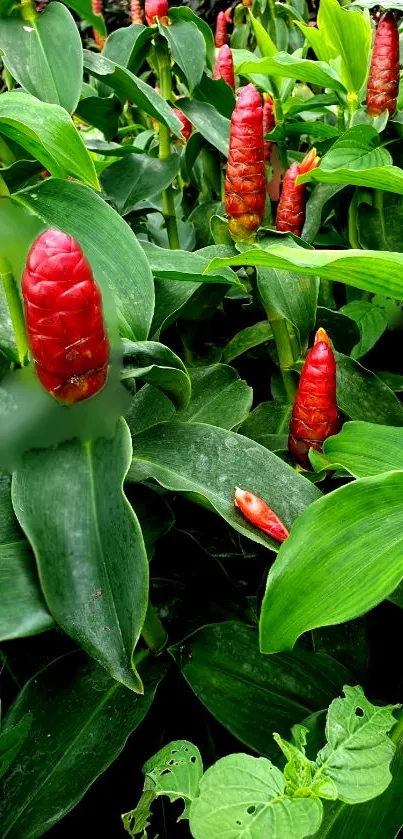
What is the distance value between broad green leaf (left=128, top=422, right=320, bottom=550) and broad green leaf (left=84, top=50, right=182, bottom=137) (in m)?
0.63

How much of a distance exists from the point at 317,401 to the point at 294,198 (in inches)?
17.2

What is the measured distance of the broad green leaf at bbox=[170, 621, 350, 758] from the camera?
82cm

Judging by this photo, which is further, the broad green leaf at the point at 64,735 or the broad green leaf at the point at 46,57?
the broad green leaf at the point at 46,57

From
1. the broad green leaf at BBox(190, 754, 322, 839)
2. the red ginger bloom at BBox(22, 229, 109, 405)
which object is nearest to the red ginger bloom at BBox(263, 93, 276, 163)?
the red ginger bloom at BBox(22, 229, 109, 405)

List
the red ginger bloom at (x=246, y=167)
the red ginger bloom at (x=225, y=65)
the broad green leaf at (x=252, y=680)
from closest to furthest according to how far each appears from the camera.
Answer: the broad green leaf at (x=252, y=680) → the red ginger bloom at (x=246, y=167) → the red ginger bloom at (x=225, y=65)

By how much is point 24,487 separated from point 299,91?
6.72 feet

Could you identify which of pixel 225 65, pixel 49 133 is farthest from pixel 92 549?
pixel 225 65

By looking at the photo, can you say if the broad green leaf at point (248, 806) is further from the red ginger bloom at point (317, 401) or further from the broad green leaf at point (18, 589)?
the red ginger bloom at point (317, 401)

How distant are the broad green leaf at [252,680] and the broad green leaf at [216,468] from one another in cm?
20

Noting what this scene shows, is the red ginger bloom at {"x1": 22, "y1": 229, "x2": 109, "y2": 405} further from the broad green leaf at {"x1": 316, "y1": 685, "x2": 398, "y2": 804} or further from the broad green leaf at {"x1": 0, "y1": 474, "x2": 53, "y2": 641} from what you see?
the broad green leaf at {"x1": 316, "y1": 685, "x2": 398, "y2": 804}

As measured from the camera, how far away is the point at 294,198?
44.8 inches

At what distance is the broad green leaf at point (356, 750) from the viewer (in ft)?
2.03

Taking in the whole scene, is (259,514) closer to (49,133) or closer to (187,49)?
(49,133)

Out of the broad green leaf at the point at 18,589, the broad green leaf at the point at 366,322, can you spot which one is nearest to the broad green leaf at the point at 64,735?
the broad green leaf at the point at 18,589
